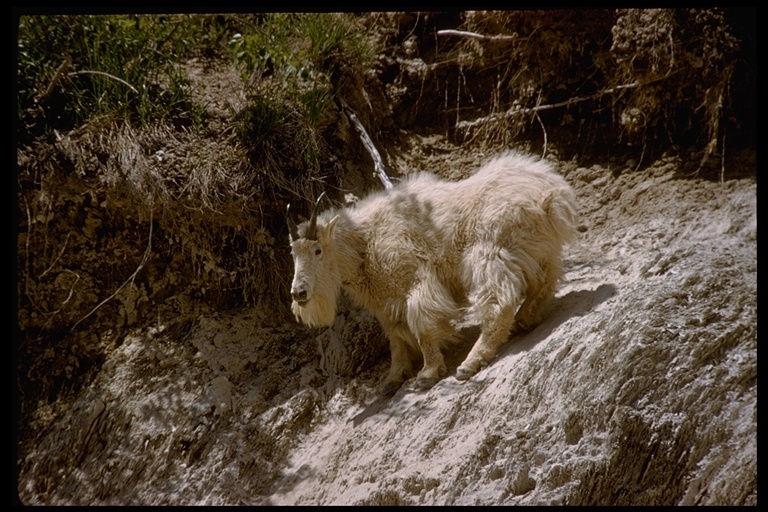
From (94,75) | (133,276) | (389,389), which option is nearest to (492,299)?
(389,389)

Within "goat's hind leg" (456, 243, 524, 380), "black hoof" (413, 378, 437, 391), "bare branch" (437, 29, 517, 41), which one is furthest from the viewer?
"bare branch" (437, 29, 517, 41)

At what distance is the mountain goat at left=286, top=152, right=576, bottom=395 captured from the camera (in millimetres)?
6109

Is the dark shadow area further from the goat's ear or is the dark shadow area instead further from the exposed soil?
the goat's ear

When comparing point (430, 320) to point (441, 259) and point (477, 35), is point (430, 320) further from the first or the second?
point (477, 35)

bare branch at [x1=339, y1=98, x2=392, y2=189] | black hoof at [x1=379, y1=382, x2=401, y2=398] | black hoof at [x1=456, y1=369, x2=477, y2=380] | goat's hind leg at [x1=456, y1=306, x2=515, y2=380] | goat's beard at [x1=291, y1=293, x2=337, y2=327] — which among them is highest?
bare branch at [x1=339, y1=98, x2=392, y2=189]

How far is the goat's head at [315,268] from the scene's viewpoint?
6477 mm

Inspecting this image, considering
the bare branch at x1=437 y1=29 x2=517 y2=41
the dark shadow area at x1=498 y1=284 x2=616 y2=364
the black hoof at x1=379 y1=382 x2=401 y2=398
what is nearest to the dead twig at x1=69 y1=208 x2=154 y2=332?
the black hoof at x1=379 y1=382 x2=401 y2=398

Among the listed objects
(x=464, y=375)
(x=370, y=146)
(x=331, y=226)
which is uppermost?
(x=370, y=146)

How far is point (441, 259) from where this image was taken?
650cm

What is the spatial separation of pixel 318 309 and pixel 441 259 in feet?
4.07

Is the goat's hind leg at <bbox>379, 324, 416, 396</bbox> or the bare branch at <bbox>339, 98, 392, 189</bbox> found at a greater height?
the bare branch at <bbox>339, 98, 392, 189</bbox>

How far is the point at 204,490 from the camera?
635cm

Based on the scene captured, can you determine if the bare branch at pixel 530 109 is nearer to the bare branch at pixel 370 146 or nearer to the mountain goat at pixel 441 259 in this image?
the bare branch at pixel 370 146

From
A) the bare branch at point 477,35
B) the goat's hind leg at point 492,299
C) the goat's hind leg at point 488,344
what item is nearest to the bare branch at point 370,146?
the bare branch at point 477,35
